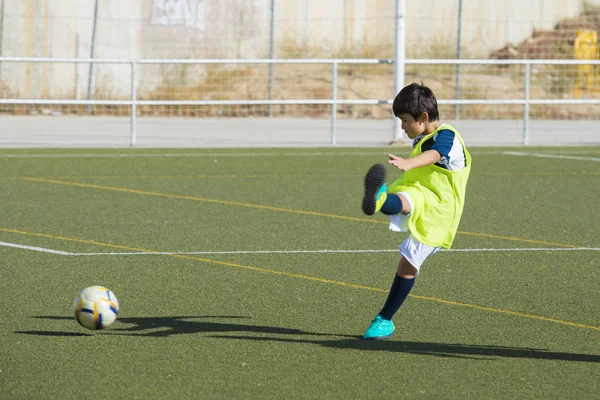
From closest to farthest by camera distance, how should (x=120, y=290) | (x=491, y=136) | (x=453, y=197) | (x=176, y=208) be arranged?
(x=453, y=197), (x=120, y=290), (x=176, y=208), (x=491, y=136)

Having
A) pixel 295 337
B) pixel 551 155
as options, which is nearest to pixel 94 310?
pixel 295 337

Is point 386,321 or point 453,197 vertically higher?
point 453,197

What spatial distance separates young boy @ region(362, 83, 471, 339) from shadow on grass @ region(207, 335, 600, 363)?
0.13 meters

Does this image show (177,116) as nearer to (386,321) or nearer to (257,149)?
(257,149)

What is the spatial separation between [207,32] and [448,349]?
27658 millimetres

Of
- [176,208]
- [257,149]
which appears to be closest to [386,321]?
[176,208]

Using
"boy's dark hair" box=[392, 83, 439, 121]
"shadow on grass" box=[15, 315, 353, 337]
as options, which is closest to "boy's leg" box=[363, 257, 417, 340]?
"shadow on grass" box=[15, 315, 353, 337]

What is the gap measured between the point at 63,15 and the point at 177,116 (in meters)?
4.81

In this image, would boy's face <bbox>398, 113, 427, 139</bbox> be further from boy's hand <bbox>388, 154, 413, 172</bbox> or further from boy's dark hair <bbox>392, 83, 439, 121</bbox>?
boy's hand <bbox>388, 154, 413, 172</bbox>

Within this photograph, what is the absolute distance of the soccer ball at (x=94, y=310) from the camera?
21.3ft

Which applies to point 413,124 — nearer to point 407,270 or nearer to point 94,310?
point 407,270

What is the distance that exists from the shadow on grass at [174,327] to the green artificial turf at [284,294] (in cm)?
2

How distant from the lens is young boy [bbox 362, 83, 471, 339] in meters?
6.32

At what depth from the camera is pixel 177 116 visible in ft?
97.9
